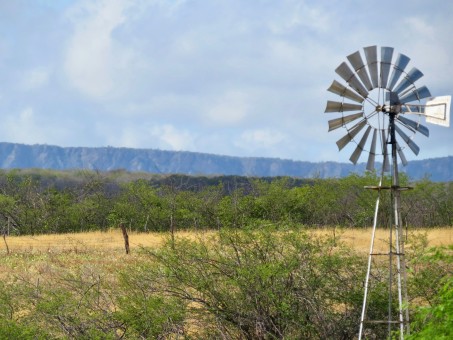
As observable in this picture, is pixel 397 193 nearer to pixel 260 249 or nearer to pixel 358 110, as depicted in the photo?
pixel 358 110

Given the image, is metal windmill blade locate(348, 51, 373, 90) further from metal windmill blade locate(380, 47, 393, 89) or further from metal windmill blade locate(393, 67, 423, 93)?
metal windmill blade locate(393, 67, 423, 93)

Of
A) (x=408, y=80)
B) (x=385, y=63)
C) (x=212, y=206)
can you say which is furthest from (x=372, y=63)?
(x=212, y=206)

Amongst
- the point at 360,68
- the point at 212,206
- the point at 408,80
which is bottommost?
the point at 212,206

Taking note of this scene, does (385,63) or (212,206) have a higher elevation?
(385,63)

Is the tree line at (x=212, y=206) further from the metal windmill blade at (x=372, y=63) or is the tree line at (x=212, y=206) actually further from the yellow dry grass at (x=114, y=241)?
the metal windmill blade at (x=372, y=63)

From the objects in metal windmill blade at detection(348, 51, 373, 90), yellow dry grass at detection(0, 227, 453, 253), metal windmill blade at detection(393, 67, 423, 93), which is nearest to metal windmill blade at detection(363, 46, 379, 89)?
metal windmill blade at detection(348, 51, 373, 90)

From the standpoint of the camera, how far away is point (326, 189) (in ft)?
152

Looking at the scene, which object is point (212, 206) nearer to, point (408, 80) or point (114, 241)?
point (114, 241)

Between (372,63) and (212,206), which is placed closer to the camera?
(372,63)

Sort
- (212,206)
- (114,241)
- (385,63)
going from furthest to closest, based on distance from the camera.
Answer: (212,206)
(114,241)
(385,63)

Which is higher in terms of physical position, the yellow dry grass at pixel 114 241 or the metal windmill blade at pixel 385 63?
the metal windmill blade at pixel 385 63

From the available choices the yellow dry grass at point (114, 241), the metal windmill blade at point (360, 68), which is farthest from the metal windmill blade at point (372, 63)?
the yellow dry grass at point (114, 241)

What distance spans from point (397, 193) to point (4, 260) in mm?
21006

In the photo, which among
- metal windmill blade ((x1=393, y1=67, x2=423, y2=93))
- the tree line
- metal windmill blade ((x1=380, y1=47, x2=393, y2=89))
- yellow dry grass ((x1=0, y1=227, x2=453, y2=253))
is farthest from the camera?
the tree line
